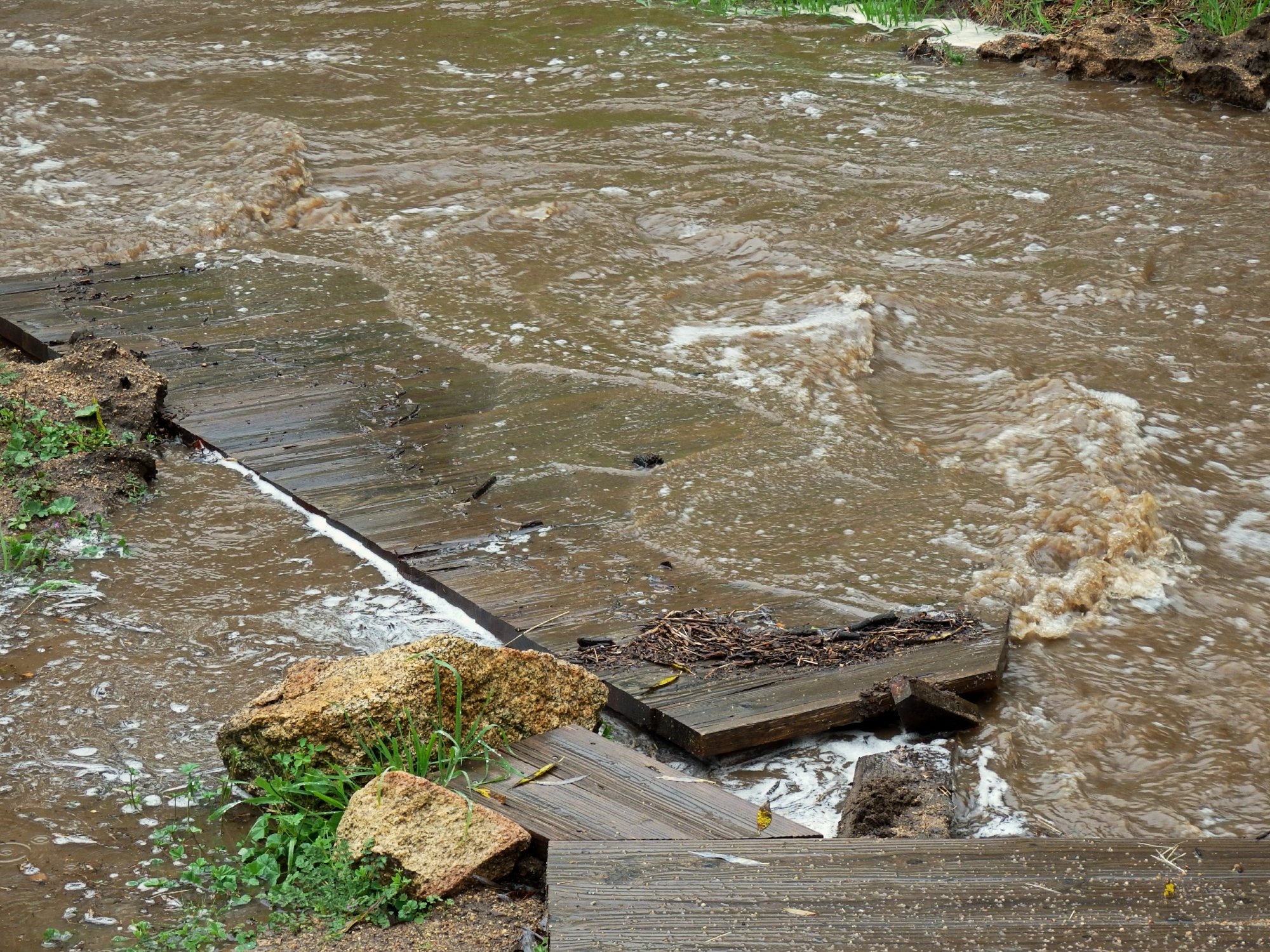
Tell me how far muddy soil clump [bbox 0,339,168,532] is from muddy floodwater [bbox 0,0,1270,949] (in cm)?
21

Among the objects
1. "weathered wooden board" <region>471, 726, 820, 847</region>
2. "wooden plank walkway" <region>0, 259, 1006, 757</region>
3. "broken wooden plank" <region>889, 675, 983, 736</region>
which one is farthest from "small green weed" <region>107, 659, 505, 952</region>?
"broken wooden plank" <region>889, 675, 983, 736</region>

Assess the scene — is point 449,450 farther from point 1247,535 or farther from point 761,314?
point 1247,535

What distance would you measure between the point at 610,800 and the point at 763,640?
3.58ft

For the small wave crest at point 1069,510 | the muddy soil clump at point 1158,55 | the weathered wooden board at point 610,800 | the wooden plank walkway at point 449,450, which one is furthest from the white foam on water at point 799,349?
the muddy soil clump at point 1158,55

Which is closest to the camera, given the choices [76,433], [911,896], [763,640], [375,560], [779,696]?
[911,896]

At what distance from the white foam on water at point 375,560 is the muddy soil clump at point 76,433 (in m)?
0.37

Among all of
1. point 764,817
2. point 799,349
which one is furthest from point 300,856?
point 799,349

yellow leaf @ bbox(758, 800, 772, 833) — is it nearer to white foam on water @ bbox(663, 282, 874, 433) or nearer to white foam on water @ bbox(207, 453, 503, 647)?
white foam on water @ bbox(207, 453, 503, 647)

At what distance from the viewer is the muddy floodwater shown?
362 centimetres

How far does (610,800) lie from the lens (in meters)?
2.79

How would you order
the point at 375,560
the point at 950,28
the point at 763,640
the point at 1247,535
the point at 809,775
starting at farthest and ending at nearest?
the point at 950,28
the point at 1247,535
the point at 375,560
the point at 763,640
the point at 809,775

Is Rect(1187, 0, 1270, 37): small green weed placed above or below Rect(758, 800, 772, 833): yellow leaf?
above

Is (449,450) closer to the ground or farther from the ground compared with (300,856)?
farther from the ground

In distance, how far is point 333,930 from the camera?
2.50m
